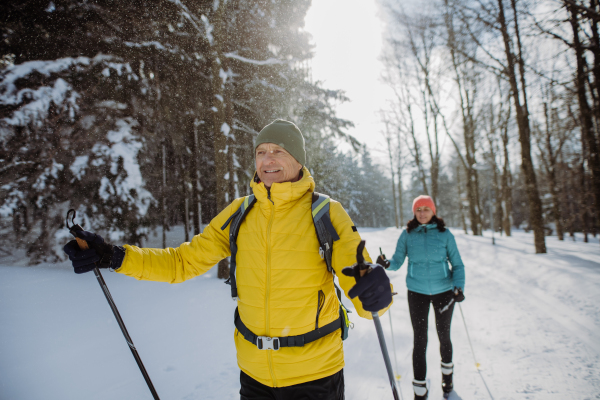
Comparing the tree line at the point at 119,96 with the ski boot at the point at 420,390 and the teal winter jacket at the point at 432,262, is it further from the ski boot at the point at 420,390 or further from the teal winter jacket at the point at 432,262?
the ski boot at the point at 420,390

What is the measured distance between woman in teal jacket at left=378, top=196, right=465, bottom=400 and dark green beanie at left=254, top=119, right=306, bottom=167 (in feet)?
7.23

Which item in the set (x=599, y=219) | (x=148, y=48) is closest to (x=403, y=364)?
(x=599, y=219)

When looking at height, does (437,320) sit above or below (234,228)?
below

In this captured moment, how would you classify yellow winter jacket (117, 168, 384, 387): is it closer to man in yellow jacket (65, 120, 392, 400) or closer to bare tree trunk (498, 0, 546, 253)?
man in yellow jacket (65, 120, 392, 400)

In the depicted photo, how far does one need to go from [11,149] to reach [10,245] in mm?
2214

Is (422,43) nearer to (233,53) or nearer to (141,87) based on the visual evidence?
(233,53)

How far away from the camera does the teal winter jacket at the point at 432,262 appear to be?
10.9 ft

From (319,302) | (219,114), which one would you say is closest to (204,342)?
(319,302)

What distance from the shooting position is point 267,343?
1.60m

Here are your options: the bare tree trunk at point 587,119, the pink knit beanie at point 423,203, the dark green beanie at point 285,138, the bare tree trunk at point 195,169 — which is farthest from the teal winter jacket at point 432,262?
the bare tree trunk at point 587,119

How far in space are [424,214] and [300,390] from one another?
2.64m

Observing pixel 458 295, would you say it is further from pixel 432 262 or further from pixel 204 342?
pixel 204 342

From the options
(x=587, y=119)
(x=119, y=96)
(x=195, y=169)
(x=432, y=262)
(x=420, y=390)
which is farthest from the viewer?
(x=195, y=169)

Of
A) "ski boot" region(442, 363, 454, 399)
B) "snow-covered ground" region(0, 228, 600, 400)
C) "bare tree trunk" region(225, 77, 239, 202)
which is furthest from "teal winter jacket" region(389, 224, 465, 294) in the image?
"bare tree trunk" region(225, 77, 239, 202)
